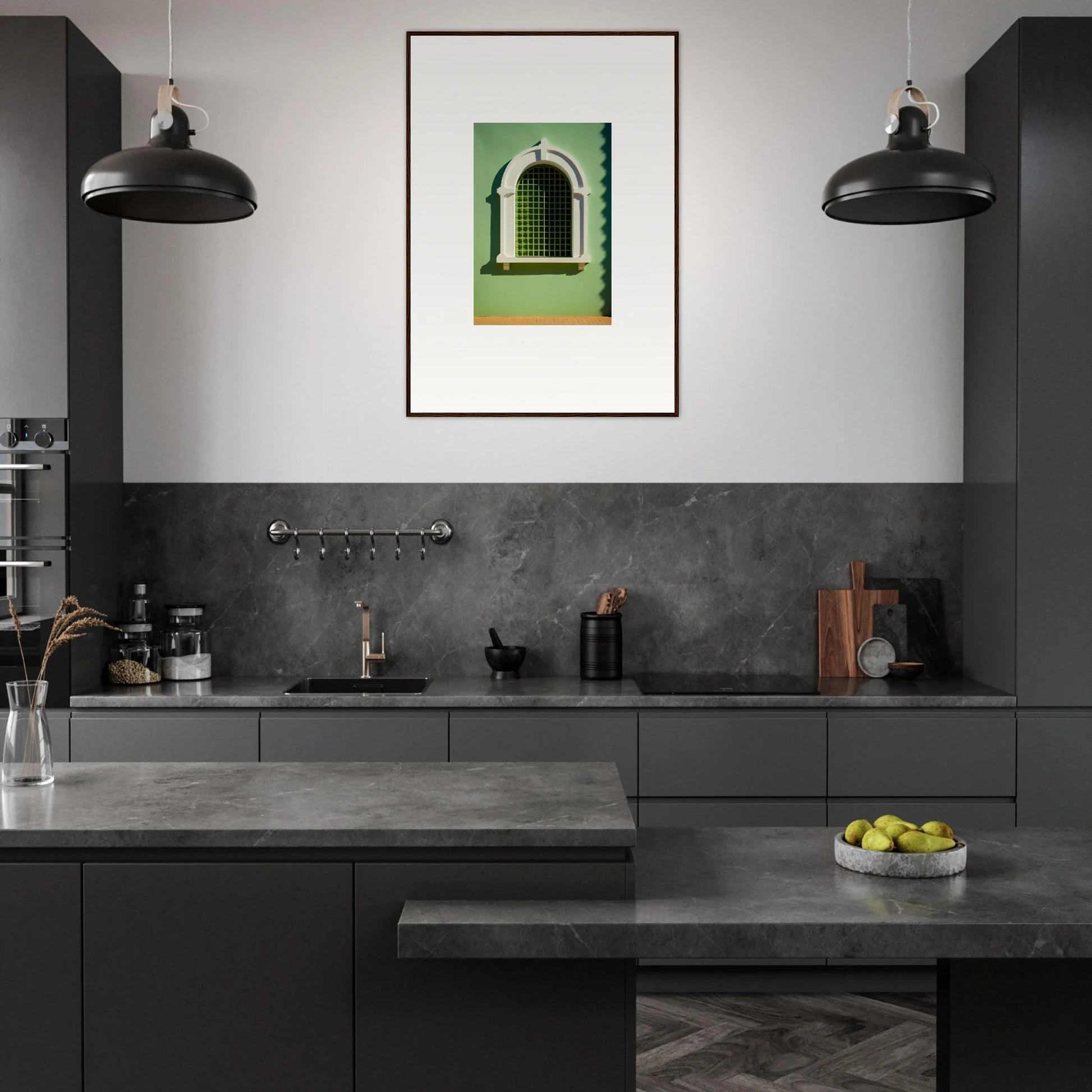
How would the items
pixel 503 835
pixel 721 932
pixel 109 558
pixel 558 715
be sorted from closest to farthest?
pixel 721 932 → pixel 503 835 → pixel 558 715 → pixel 109 558

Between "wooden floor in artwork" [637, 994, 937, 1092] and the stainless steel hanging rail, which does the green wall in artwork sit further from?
"wooden floor in artwork" [637, 994, 937, 1092]

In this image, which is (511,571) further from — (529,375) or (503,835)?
(503,835)

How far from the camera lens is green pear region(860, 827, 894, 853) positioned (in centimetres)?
212

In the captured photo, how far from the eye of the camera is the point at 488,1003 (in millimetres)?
2084

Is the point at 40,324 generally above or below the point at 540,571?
above

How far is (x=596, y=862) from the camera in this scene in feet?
6.81

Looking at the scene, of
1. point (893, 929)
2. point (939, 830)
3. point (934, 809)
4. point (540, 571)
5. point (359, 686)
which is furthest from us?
point (540, 571)

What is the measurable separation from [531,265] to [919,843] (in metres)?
3.06

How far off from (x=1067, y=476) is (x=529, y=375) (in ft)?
6.73

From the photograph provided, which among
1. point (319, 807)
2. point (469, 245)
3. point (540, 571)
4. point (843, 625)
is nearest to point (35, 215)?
point (469, 245)

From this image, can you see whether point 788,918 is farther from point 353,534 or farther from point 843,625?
point 353,534

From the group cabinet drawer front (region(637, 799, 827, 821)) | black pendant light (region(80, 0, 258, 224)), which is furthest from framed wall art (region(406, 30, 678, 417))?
black pendant light (region(80, 0, 258, 224))

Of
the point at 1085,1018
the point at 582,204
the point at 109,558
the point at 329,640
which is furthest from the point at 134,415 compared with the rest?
the point at 1085,1018

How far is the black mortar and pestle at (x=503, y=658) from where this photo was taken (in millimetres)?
4316
